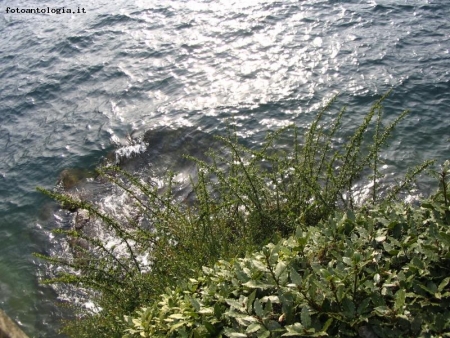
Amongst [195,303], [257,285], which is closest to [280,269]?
[257,285]

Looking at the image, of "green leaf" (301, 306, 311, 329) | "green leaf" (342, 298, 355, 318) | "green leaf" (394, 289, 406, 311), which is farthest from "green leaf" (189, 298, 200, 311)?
"green leaf" (394, 289, 406, 311)

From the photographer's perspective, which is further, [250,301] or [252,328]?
[250,301]

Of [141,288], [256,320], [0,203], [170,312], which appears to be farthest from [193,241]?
Answer: [0,203]

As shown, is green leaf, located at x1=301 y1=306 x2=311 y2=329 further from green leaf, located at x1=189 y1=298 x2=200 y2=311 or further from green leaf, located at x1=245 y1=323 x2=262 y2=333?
green leaf, located at x1=189 y1=298 x2=200 y2=311

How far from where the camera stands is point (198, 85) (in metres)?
10.1

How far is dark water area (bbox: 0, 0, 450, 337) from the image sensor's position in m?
7.57

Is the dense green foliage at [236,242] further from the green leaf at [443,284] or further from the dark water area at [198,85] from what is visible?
the dark water area at [198,85]

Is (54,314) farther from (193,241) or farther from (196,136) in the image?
(196,136)

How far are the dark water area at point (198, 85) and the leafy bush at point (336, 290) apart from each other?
4.38m

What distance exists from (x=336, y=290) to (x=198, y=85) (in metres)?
8.45

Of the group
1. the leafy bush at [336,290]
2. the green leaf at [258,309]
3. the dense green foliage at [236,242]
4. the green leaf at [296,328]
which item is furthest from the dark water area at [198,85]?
the green leaf at [296,328]

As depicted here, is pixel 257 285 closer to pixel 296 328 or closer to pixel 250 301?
pixel 250 301

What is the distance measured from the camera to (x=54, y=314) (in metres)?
6.20

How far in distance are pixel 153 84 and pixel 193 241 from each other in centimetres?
711
